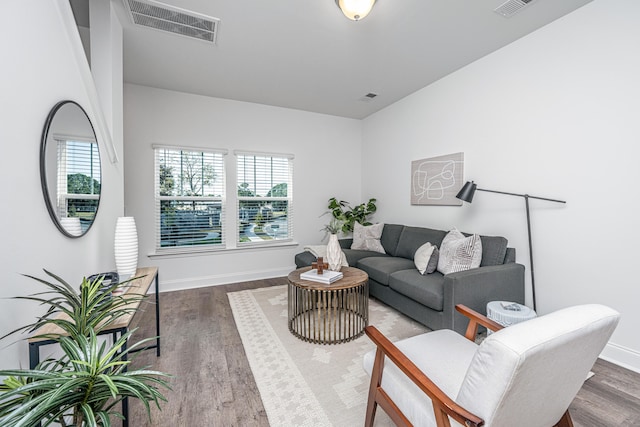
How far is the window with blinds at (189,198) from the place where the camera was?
3.93m

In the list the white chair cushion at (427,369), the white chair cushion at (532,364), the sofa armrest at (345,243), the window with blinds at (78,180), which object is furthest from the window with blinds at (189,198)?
the white chair cushion at (532,364)

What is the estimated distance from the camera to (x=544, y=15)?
2.37 metres

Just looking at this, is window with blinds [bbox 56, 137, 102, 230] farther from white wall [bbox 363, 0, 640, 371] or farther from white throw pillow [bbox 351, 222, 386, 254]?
white wall [bbox 363, 0, 640, 371]

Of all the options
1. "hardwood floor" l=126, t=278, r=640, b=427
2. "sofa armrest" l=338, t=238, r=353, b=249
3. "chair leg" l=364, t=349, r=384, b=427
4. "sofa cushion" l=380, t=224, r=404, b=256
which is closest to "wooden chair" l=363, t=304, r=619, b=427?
"chair leg" l=364, t=349, r=384, b=427

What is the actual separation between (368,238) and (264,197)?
187cm

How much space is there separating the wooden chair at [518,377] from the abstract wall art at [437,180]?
2531mm

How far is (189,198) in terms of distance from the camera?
4.05m

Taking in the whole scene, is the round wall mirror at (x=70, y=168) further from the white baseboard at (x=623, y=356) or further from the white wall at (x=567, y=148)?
the white baseboard at (x=623, y=356)

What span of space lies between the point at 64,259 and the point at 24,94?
2.88 feet

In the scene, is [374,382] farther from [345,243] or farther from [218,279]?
[218,279]

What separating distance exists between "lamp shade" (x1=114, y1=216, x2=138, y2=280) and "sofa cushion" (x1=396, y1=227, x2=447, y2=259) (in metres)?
3.08

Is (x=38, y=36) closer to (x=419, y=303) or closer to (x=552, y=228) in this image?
(x=419, y=303)

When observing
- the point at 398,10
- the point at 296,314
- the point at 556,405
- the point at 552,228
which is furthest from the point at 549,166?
the point at 296,314

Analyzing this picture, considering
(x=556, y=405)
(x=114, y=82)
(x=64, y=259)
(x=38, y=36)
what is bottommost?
(x=556, y=405)
